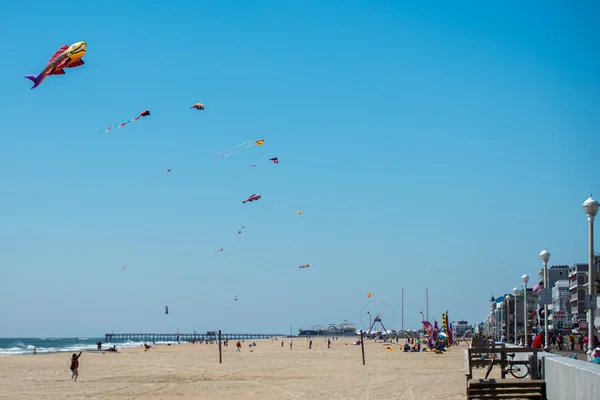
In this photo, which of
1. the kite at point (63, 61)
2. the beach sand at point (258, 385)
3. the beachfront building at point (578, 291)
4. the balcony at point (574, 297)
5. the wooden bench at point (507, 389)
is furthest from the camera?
the balcony at point (574, 297)

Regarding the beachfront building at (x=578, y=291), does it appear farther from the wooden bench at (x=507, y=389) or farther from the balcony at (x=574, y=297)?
the wooden bench at (x=507, y=389)

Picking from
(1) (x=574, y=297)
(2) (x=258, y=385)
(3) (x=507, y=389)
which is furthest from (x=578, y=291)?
(3) (x=507, y=389)

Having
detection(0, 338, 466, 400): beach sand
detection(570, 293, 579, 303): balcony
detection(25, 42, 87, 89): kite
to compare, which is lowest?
detection(0, 338, 466, 400): beach sand

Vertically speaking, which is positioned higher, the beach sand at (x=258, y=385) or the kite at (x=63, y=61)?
the kite at (x=63, y=61)

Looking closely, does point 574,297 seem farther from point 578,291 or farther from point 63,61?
point 63,61

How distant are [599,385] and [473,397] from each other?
415 cm

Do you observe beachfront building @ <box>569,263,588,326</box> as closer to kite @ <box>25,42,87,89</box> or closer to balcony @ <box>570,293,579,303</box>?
balcony @ <box>570,293,579,303</box>

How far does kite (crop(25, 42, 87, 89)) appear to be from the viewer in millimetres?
17266

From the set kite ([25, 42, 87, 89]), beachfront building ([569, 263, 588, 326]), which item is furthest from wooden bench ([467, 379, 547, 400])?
beachfront building ([569, 263, 588, 326])

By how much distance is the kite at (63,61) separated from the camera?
1727 cm

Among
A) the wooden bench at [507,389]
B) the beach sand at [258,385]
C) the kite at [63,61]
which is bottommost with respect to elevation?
the beach sand at [258,385]

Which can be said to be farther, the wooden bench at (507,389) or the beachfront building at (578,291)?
the beachfront building at (578,291)

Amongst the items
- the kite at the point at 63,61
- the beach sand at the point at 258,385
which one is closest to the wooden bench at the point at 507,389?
the beach sand at the point at 258,385

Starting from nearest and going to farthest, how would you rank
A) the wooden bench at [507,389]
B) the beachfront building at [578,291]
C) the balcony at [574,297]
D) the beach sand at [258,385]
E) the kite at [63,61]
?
the wooden bench at [507,389] < the kite at [63,61] < the beach sand at [258,385] < the beachfront building at [578,291] < the balcony at [574,297]
